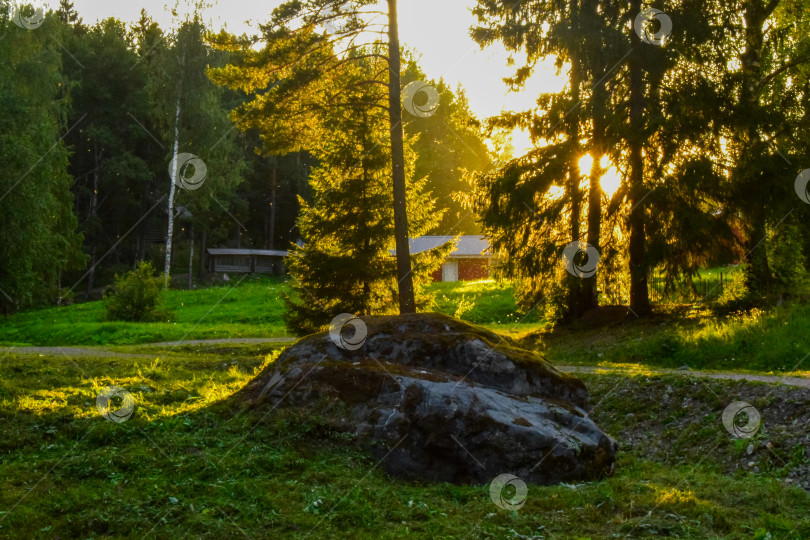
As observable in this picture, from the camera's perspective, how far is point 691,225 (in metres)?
16.6

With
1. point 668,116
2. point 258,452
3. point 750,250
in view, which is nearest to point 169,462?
point 258,452

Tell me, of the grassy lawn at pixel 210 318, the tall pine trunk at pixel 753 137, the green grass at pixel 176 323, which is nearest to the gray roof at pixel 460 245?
the grassy lawn at pixel 210 318

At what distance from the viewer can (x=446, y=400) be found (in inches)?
305

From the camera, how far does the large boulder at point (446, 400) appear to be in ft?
24.3

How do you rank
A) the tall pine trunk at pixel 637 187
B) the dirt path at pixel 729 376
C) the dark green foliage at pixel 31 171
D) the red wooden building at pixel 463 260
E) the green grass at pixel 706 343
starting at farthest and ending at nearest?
the red wooden building at pixel 463 260
the dark green foliage at pixel 31 171
the tall pine trunk at pixel 637 187
the green grass at pixel 706 343
the dirt path at pixel 729 376

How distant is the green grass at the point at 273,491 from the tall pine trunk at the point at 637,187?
984cm

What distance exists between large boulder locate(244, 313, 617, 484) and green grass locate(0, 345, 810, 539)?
300 millimetres

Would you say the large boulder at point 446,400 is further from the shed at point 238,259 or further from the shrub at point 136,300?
the shed at point 238,259

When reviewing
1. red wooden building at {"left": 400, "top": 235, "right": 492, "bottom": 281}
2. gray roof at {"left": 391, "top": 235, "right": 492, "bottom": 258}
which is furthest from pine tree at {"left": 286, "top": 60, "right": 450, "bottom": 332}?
red wooden building at {"left": 400, "top": 235, "right": 492, "bottom": 281}

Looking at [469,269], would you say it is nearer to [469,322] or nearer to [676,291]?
[676,291]

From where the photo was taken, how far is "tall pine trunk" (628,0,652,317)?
17.5 m

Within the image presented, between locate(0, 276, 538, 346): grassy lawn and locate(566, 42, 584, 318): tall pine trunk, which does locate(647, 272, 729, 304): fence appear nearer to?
locate(566, 42, 584, 318): tall pine trunk

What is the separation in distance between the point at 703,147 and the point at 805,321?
460 centimetres

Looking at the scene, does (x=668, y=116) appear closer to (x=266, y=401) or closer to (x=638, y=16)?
(x=638, y=16)
